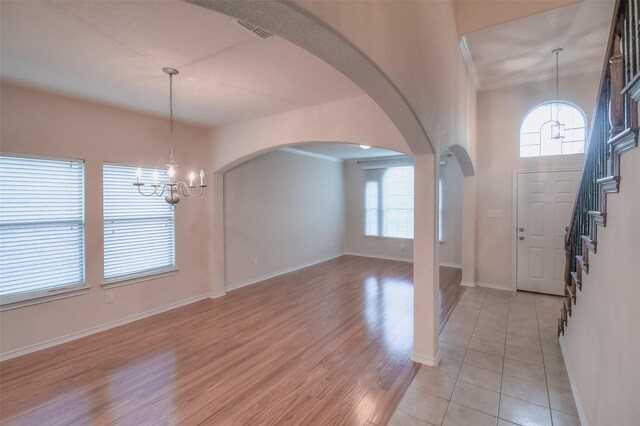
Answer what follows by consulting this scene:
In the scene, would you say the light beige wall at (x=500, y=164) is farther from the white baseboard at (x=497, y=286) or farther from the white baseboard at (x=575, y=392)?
the white baseboard at (x=575, y=392)

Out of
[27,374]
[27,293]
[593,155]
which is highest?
[593,155]

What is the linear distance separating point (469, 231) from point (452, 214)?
1680 millimetres

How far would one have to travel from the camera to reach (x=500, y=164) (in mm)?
5105

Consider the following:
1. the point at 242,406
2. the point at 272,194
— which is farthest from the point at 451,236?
the point at 242,406

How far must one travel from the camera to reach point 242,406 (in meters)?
2.33

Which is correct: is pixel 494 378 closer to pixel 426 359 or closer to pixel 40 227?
pixel 426 359

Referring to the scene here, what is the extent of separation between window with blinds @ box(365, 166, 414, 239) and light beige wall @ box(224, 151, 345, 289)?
90cm

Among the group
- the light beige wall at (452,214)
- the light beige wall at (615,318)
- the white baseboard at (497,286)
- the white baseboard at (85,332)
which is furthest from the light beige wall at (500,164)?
the white baseboard at (85,332)

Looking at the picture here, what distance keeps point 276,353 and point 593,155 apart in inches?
129

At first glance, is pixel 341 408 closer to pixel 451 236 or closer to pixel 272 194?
pixel 272 194

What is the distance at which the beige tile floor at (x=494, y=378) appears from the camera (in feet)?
7.16

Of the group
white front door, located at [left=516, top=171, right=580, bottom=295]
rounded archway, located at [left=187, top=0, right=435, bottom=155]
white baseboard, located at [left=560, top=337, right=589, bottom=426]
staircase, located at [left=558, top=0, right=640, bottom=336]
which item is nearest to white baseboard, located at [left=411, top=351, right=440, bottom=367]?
white baseboard, located at [left=560, top=337, right=589, bottom=426]

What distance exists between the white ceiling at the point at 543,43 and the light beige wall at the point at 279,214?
4.03 m

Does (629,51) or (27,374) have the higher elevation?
(629,51)
